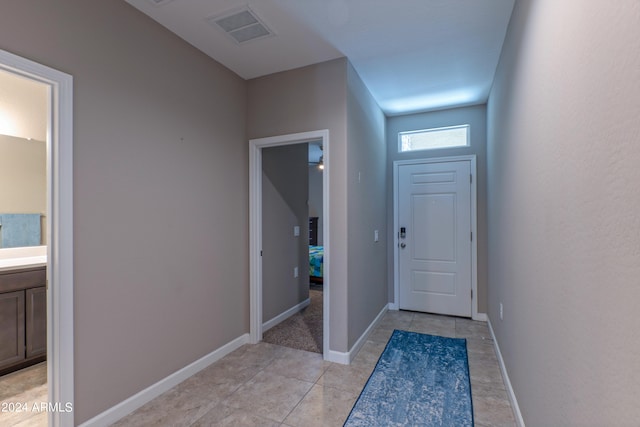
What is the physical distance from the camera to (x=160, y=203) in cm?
225

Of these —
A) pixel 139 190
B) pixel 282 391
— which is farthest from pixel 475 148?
pixel 139 190

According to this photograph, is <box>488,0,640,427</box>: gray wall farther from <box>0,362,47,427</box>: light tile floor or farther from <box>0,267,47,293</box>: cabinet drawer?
<box>0,267,47,293</box>: cabinet drawer

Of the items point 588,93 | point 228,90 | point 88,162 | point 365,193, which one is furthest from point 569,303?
point 228,90

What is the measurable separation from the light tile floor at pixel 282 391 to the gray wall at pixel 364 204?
0.45 m

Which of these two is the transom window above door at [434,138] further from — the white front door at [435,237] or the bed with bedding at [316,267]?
the bed with bedding at [316,267]

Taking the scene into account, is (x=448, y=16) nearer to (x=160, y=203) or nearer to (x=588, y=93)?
(x=588, y=93)

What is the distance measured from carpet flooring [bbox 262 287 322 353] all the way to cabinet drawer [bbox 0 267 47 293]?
2034 mm

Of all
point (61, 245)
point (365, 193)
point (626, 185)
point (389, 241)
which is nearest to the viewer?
point (626, 185)

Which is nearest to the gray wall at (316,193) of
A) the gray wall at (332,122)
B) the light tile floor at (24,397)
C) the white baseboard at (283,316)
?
the white baseboard at (283,316)

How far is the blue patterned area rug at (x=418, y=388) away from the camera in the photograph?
6.39ft

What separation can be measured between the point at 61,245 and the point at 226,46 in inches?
74.5

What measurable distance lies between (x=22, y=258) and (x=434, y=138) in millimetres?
4663

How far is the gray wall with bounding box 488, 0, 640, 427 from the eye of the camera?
0.74 metres

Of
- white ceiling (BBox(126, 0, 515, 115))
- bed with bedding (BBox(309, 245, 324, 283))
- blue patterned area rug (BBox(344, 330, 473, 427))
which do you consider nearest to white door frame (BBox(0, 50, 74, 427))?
white ceiling (BBox(126, 0, 515, 115))
